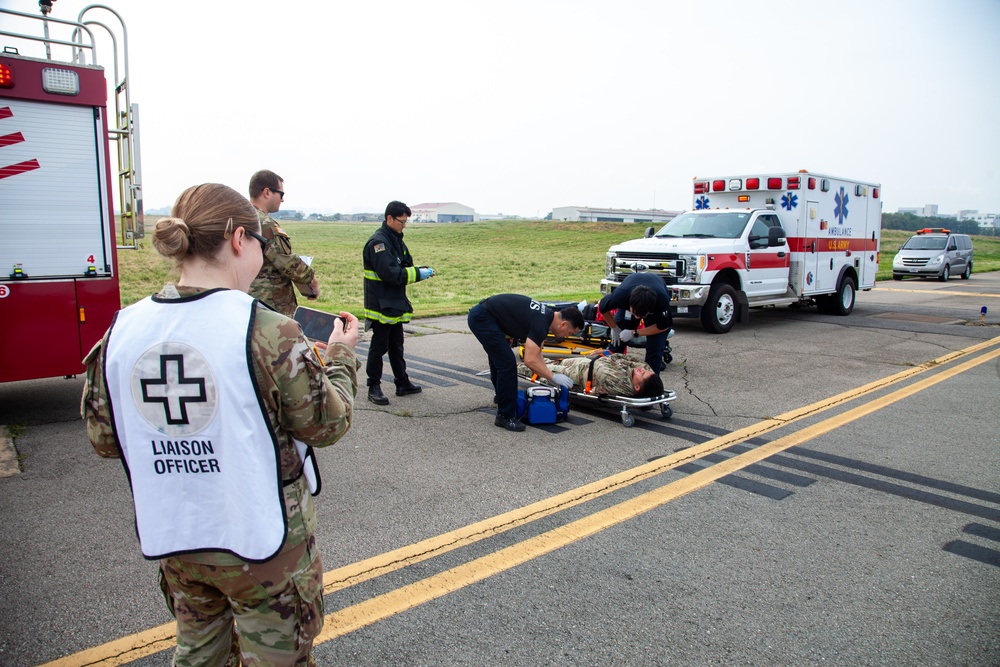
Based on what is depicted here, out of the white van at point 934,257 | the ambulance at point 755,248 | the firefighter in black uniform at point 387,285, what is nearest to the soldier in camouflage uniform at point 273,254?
the firefighter in black uniform at point 387,285

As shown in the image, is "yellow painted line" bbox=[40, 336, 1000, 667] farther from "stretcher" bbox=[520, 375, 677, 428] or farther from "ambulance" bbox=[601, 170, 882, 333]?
"ambulance" bbox=[601, 170, 882, 333]

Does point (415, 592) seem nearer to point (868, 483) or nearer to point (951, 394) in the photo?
point (868, 483)

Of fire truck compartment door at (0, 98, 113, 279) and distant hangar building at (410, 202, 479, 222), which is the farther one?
distant hangar building at (410, 202, 479, 222)

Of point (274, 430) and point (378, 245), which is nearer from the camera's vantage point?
point (274, 430)

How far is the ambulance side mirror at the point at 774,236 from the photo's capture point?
13305mm

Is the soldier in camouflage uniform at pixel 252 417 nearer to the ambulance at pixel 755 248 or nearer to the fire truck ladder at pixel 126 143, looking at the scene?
the fire truck ladder at pixel 126 143

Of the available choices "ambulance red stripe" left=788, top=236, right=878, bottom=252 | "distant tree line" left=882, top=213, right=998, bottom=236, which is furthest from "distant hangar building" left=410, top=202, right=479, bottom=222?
"ambulance red stripe" left=788, top=236, right=878, bottom=252

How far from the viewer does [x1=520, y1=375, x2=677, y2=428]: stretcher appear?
658 cm

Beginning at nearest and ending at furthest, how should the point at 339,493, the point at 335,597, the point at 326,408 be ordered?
1. the point at 326,408
2. the point at 335,597
3. the point at 339,493

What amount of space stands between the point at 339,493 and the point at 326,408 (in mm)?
3100

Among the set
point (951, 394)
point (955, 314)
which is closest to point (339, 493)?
point (951, 394)

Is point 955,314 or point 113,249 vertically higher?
point 113,249

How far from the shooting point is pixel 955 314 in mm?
16094

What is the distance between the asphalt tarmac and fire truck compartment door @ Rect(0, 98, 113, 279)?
149 centimetres
